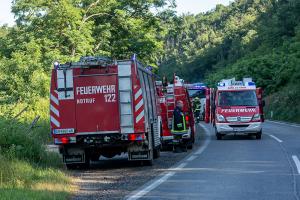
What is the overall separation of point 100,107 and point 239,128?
12.3 m

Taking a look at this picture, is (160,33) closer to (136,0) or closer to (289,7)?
(136,0)

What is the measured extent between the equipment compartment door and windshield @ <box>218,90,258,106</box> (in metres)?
12.4

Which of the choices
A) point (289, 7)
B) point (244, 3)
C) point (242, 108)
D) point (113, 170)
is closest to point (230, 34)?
point (244, 3)

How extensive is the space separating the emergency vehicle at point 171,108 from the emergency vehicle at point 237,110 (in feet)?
11.9

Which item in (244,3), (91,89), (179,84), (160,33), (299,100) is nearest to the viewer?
(91,89)

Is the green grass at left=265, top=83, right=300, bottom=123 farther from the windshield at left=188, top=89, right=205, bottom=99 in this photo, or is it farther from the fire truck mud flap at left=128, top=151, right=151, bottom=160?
the fire truck mud flap at left=128, top=151, right=151, bottom=160

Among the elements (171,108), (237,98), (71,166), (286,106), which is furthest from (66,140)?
(286,106)

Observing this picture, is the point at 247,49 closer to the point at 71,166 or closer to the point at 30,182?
the point at 71,166

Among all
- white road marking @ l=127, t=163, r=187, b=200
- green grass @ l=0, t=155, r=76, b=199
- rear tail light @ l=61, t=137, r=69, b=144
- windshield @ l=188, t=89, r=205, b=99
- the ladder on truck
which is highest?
windshield @ l=188, t=89, r=205, b=99

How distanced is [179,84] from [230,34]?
111m

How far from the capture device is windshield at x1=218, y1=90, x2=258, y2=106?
89.2ft

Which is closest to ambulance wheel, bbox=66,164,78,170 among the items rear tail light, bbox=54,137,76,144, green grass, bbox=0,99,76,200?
green grass, bbox=0,99,76,200

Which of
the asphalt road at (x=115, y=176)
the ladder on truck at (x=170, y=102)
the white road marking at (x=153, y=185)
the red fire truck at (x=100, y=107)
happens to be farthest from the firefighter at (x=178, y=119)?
the white road marking at (x=153, y=185)

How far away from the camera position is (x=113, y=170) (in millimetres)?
16172
